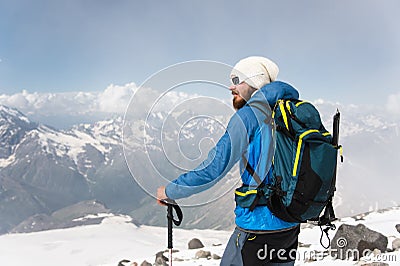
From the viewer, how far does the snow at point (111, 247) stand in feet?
24.5

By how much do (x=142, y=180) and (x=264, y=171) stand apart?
2.40 ft

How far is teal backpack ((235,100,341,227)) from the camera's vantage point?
2.21 meters

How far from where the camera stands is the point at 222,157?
7.04ft

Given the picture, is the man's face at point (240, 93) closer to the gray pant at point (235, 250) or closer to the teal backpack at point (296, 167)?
the teal backpack at point (296, 167)

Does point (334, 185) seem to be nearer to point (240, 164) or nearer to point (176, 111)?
point (240, 164)

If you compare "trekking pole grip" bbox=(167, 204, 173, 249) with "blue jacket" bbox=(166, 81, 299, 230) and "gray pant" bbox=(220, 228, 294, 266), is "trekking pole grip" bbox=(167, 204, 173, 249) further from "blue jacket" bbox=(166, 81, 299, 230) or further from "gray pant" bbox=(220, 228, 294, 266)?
"gray pant" bbox=(220, 228, 294, 266)

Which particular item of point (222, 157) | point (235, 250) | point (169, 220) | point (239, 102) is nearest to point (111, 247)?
point (169, 220)

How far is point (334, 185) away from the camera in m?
2.36

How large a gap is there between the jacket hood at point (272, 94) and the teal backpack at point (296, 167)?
1.7 inches

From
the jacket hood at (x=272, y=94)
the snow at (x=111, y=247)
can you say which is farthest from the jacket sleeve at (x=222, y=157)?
the snow at (x=111, y=247)

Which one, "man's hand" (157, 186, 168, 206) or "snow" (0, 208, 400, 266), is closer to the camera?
"man's hand" (157, 186, 168, 206)

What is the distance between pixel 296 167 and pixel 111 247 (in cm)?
1202

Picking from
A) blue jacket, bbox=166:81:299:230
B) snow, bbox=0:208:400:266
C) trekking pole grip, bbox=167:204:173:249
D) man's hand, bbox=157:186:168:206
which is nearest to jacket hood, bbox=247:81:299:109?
blue jacket, bbox=166:81:299:230

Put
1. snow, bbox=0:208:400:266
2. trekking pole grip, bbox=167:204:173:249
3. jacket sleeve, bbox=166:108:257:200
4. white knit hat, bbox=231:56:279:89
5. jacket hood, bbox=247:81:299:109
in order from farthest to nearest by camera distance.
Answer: snow, bbox=0:208:400:266 → trekking pole grip, bbox=167:204:173:249 → white knit hat, bbox=231:56:279:89 → jacket hood, bbox=247:81:299:109 → jacket sleeve, bbox=166:108:257:200
